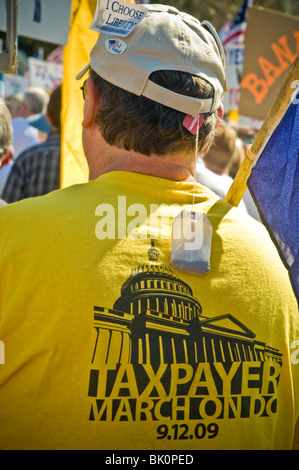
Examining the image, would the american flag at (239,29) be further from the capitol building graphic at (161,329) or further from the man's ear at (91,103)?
the capitol building graphic at (161,329)

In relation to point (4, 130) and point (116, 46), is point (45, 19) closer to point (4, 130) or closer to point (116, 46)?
point (4, 130)

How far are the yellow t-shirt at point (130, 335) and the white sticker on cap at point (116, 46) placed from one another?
37 cm

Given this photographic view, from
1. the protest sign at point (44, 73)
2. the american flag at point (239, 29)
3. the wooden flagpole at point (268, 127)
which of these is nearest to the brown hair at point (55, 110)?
the wooden flagpole at point (268, 127)

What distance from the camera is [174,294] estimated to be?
5.19 feet

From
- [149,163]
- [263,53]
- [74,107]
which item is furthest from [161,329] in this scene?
[263,53]

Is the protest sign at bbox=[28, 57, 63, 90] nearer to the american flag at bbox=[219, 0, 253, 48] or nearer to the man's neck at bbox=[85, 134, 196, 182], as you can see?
the american flag at bbox=[219, 0, 253, 48]

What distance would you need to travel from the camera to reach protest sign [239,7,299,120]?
19.9ft

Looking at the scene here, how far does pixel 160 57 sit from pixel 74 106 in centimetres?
120

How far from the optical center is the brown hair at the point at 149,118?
173 centimetres

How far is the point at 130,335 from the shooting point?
5.06ft

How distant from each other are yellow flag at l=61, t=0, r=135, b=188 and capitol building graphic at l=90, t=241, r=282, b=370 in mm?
1335

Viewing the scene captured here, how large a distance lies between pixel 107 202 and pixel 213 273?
1.09 feet
